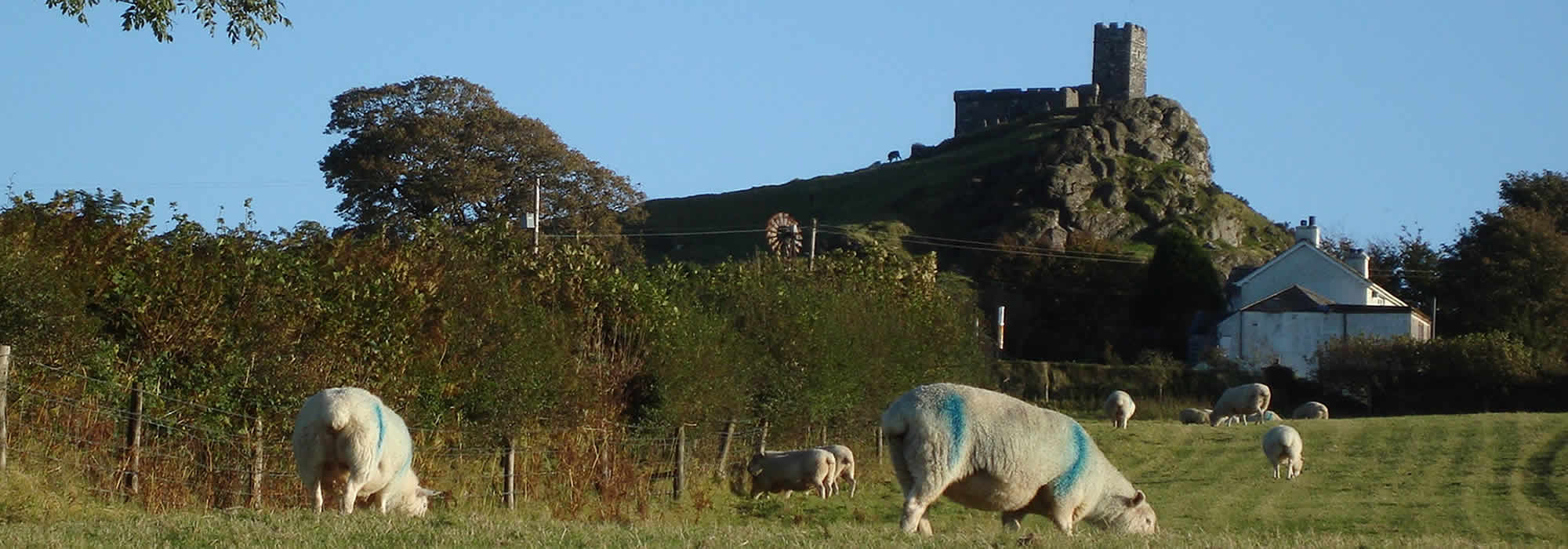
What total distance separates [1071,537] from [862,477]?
20274mm

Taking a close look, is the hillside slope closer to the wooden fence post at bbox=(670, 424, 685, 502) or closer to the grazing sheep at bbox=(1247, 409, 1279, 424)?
the grazing sheep at bbox=(1247, 409, 1279, 424)

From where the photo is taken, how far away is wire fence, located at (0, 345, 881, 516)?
17.0m

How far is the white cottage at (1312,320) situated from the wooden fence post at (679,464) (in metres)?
51.0

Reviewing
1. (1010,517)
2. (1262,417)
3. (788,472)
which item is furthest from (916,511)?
(1262,417)

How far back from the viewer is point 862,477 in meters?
33.3

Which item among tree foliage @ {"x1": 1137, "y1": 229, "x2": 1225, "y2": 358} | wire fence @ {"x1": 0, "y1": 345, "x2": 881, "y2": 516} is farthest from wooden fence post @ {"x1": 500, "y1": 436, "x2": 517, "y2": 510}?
tree foliage @ {"x1": 1137, "y1": 229, "x2": 1225, "y2": 358}

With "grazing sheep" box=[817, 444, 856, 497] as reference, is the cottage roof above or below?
above

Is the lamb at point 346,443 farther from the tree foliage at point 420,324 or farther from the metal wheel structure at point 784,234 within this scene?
the metal wheel structure at point 784,234

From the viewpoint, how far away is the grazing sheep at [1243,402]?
2015 inches

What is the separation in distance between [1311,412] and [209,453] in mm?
46460

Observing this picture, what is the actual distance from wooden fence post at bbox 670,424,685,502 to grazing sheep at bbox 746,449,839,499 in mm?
2491

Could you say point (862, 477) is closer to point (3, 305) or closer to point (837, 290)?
point (837, 290)

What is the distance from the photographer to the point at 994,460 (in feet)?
51.1

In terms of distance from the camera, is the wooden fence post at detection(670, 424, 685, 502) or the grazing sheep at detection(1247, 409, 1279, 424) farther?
the grazing sheep at detection(1247, 409, 1279, 424)
